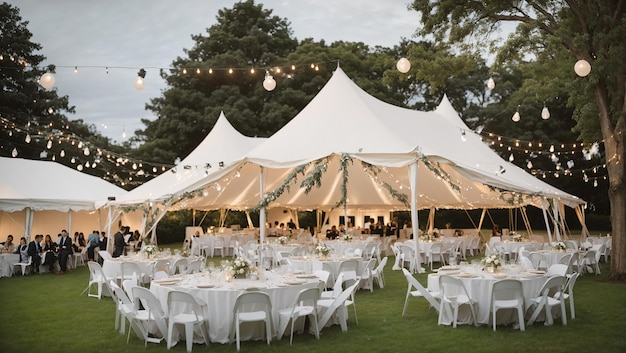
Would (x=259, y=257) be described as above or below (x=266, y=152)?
below

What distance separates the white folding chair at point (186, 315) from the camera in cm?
611

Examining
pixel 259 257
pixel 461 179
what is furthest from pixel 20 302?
pixel 461 179

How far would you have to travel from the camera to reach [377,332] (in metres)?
7.08

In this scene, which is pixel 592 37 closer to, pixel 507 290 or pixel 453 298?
pixel 507 290

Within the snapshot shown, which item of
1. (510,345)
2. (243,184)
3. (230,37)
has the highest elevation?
(230,37)

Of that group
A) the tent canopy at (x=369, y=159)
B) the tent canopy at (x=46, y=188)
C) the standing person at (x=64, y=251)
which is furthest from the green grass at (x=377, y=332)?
the tent canopy at (x=46, y=188)

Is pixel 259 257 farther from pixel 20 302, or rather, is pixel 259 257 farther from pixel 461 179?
pixel 461 179

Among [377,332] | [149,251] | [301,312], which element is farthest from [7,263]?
[377,332]

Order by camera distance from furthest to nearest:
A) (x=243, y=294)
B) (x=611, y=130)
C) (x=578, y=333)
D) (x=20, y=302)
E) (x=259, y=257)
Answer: (x=259, y=257)
(x=611, y=130)
(x=20, y=302)
(x=578, y=333)
(x=243, y=294)

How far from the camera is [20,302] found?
390 inches

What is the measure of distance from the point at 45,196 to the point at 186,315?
13393 millimetres

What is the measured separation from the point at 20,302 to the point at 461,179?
13.3m

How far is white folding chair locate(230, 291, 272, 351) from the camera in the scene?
6.11 m

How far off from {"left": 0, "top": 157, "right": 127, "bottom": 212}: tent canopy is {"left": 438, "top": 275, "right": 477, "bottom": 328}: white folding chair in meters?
14.1
